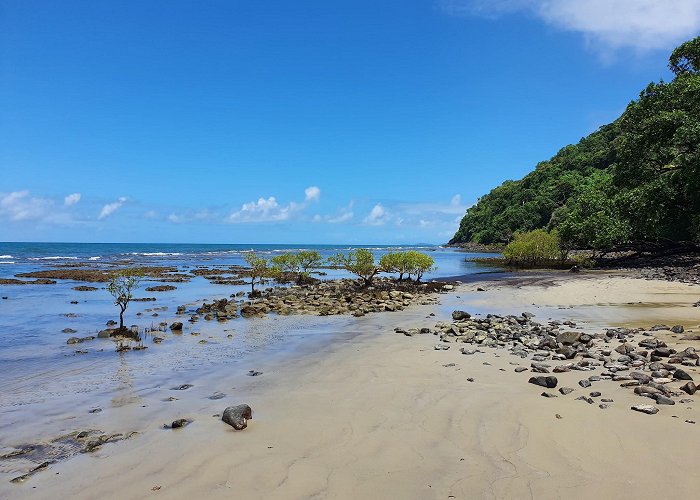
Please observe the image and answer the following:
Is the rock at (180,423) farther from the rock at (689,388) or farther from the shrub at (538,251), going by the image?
the shrub at (538,251)

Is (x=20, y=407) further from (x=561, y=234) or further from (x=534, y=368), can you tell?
(x=561, y=234)

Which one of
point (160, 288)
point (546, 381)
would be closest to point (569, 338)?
point (546, 381)

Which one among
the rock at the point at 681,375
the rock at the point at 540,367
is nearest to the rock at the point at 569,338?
the rock at the point at 540,367

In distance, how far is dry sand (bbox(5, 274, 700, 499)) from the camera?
199 inches

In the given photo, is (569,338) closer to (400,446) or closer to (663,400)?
(663,400)

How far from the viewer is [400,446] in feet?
20.2

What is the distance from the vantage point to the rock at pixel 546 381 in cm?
823

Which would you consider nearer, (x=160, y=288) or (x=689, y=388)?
(x=689, y=388)

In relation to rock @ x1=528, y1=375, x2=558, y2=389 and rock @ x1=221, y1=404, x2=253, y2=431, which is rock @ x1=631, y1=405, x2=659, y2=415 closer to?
rock @ x1=528, y1=375, x2=558, y2=389

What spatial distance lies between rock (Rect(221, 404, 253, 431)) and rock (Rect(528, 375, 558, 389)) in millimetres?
5554

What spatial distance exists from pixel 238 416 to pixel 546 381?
5.83 metres

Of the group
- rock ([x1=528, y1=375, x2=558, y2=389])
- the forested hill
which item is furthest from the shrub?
rock ([x1=528, y1=375, x2=558, y2=389])

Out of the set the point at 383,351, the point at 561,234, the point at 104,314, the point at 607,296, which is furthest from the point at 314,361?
the point at 561,234

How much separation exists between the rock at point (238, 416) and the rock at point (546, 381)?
555cm
